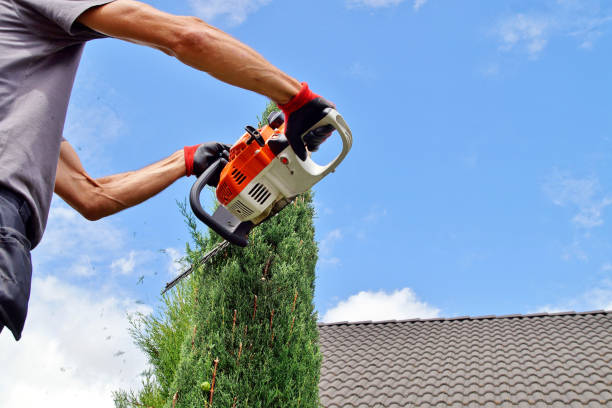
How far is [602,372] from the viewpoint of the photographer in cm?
823

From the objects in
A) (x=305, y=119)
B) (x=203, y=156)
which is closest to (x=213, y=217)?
(x=203, y=156)

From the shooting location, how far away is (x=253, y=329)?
3.44 m

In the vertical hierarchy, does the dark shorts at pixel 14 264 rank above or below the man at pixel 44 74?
below

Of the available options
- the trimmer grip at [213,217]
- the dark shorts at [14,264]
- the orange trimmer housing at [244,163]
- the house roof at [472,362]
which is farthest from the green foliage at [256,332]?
the house roof at [472,362]

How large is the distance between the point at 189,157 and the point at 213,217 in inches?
11.9

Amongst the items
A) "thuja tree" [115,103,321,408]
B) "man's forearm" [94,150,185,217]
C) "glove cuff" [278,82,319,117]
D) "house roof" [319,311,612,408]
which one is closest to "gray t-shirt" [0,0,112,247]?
"glove cuff" [278,82,319,117]

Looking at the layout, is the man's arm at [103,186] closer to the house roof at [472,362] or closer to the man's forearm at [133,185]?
the man's forearm at [133,185]

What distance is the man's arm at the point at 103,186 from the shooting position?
206cm

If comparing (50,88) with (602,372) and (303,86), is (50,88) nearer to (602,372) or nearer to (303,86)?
(303,86)

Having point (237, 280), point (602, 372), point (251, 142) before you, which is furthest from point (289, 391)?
point (602, 372)

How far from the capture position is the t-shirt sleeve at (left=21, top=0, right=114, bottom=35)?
1368mm

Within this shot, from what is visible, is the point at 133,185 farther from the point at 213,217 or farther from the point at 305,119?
the point at 305,119

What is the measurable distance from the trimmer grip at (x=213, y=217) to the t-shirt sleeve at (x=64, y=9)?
112 centimetres

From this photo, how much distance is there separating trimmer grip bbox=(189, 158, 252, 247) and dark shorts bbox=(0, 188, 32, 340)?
3.82 ft
